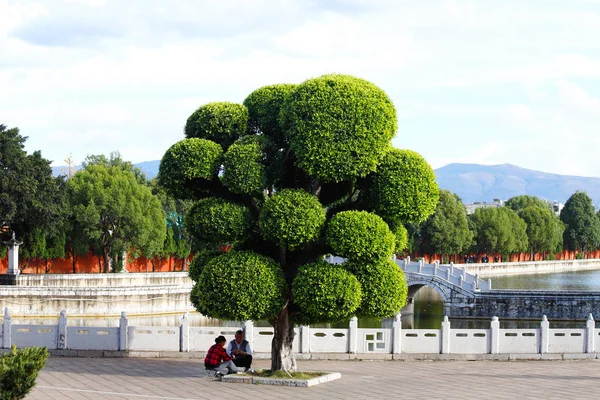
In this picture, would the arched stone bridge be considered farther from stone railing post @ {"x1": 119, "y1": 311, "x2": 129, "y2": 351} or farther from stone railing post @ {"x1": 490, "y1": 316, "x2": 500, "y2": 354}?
stone railing post @ {"x1": 119, "y1": 311, "x2": 129, "y2": 351}

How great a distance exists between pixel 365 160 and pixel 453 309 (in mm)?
29845

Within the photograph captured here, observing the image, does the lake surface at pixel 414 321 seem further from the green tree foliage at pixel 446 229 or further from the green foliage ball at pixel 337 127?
the green tree foliage at pixel 446 229

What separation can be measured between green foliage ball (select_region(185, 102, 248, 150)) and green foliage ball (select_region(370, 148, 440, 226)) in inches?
129

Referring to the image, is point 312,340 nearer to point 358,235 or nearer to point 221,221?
point 221,221

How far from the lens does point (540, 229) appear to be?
102 m

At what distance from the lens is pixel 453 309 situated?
4734cm

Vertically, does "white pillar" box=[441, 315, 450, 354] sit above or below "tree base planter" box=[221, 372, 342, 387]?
above

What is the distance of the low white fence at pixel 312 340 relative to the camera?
77.2ft

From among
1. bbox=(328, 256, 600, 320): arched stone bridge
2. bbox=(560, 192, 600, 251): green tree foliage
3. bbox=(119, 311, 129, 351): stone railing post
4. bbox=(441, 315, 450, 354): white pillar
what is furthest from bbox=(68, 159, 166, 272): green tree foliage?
bbox=(560, 192, 600, 251): green tree foliage

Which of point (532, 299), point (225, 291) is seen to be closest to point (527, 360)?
point (225, 291)

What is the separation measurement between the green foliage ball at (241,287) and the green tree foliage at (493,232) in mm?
73707

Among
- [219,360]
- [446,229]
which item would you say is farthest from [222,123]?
[446,229]

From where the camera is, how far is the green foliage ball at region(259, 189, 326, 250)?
18641 mm

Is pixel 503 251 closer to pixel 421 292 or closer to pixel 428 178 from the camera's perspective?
pixel 421 292
